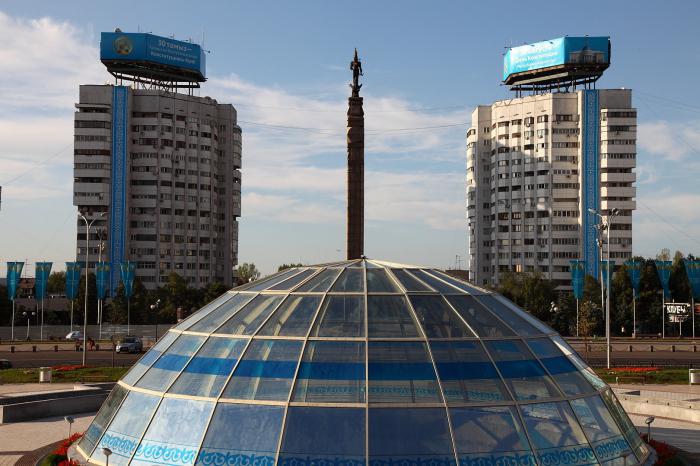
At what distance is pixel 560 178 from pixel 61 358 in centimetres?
9678

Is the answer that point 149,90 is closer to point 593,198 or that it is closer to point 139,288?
point 139,288

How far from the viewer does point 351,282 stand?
23.4m

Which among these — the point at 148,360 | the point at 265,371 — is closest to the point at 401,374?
the point at 265,371

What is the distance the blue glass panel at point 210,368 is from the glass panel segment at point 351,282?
3.58 m

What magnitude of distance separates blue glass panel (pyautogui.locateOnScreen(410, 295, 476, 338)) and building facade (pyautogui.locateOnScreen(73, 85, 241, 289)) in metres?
113

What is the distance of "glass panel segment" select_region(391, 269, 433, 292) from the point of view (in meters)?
23.1

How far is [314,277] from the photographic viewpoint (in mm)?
24312

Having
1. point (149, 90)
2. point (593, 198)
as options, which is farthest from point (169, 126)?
point (593, 198)

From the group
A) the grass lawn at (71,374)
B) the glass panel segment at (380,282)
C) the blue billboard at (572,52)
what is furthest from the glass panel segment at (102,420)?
the blue billboard at (572,52)

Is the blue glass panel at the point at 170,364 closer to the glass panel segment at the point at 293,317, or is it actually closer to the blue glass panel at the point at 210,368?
the blue glass panel at the point at 210,368

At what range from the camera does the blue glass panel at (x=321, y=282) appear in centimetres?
2320

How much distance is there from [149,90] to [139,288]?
40.8 metres

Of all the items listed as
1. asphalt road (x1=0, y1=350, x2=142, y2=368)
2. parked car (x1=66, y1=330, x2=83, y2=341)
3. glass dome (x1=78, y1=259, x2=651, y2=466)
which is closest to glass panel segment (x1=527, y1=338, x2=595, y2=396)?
A: glass dome (x1=78, y1=259, x2=651, y2=466)

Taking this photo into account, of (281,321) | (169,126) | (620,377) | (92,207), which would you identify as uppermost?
(169,126)
